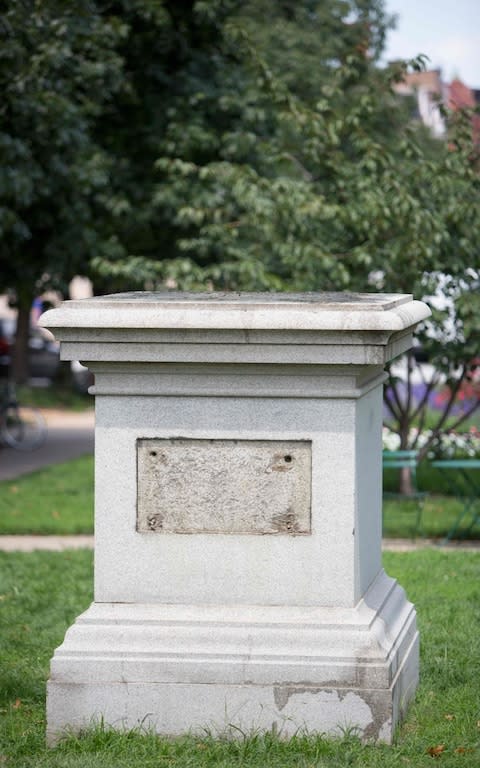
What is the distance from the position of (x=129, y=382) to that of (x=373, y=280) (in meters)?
6.33

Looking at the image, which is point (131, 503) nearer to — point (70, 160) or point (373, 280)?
point (373, 280)

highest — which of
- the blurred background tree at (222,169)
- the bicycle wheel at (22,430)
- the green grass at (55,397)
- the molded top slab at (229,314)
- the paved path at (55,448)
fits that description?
the blurred background tree at (222,169)

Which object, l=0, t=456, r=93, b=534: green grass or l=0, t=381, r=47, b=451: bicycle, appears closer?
l=0, t=456, r=93, b=534: green grass

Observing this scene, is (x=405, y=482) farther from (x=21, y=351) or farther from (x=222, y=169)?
(x=21, y=351)

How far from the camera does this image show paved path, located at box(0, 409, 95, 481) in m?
16.4

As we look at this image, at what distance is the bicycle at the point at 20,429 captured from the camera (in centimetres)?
1806

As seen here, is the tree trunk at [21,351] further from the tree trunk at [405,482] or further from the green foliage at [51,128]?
the tree trunk at [405,482]

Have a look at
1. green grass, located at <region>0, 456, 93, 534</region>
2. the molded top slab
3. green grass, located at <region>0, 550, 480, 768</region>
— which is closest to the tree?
green grass, located at <region>0, 456, 93, 534</region>

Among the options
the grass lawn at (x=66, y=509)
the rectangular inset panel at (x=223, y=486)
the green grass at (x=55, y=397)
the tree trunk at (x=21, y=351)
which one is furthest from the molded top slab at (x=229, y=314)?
the tree trunk at (x=21, y=351)

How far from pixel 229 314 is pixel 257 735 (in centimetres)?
147

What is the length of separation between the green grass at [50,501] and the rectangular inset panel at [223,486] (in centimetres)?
597

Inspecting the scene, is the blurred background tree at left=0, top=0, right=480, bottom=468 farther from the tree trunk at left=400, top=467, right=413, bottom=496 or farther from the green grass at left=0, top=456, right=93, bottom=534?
the green grass at left=0, top=456, right=93, bottom=534

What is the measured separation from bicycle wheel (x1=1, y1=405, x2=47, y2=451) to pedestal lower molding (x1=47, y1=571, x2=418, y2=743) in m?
13.3

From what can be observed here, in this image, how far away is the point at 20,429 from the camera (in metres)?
18.1
